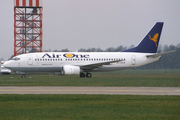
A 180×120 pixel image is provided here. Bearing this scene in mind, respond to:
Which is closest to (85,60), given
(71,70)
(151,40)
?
(71,70)

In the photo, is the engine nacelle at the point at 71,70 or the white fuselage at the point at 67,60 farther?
the white fuselage at the point at 67,60

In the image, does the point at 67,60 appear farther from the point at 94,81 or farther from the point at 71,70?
the point at 94,81
